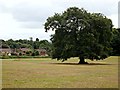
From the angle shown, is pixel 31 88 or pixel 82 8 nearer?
pixel 31 88

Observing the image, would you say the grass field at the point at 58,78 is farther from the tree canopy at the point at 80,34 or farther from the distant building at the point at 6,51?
the distant building at the point at 6,51

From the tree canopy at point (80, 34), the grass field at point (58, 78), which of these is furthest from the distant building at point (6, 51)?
the grass field at point (58, 78)

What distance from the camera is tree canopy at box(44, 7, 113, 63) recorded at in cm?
5956

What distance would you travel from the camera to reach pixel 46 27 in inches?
2477

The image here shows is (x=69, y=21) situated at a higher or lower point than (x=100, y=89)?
higher

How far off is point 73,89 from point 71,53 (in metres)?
43.1

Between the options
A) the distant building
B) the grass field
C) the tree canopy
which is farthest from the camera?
the distant building

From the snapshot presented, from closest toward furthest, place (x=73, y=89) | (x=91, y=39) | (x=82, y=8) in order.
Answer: (x=73, y=89), (x=91, y=39), (x=82, y=8)

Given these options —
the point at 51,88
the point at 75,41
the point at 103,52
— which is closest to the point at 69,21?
the point at 75,41

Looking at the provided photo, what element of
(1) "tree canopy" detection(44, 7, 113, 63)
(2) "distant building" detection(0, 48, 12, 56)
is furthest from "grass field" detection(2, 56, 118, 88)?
(2) "distant building" detection(0, 48, 12, 56)

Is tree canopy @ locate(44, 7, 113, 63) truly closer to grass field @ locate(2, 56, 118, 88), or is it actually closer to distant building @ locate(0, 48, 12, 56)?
grass field @ locate(2, 56, 118, 88)

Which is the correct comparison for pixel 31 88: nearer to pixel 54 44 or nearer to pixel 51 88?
pixel 51 88

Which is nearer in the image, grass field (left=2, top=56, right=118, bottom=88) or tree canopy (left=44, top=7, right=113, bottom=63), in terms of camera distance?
grass field (left=2, top=56, right=118, bottom=88)

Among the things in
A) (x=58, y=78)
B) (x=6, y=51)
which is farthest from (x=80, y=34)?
(x=6, y=51)
